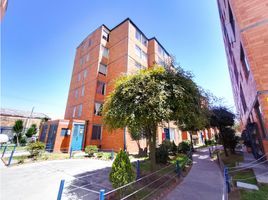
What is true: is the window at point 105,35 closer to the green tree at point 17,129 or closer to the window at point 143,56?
the window at point 143,56

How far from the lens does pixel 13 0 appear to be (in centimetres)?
838

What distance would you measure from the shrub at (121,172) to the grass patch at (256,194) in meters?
4.32

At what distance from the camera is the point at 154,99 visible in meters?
6.13

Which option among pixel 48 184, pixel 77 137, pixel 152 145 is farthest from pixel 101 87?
pixel 48 184

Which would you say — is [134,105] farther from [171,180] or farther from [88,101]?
[88,101]

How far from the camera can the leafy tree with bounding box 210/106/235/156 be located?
13.6 m

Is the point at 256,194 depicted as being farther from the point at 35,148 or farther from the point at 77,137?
the point at 77,137

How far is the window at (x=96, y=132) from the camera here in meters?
17.4

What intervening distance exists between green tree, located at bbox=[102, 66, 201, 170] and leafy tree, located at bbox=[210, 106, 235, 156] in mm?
8756

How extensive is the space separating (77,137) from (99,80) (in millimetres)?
8456

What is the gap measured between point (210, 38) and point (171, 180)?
1278 centimetres

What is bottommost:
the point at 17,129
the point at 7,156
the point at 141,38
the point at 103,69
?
the point at 7,156

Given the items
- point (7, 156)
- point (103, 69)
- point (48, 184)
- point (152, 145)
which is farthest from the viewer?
point (103, 69)

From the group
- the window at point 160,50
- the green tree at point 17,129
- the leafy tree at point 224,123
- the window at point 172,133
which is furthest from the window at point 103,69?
the green tree at point 17,129
